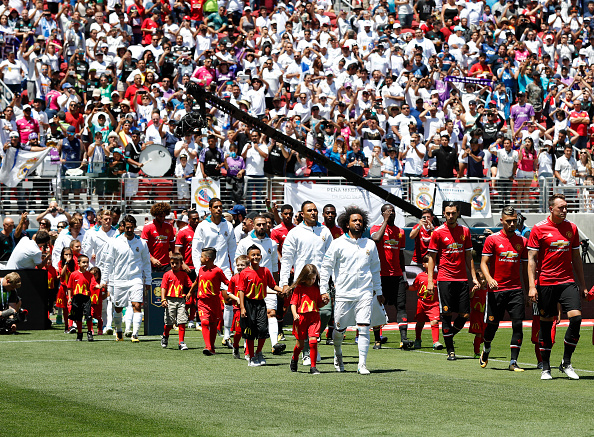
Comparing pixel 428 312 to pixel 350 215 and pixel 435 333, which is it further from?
pixel 350 215

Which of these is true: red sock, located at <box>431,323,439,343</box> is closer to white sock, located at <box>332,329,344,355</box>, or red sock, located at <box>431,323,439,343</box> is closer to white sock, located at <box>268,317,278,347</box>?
white sock, located at <box>268,317,278,347</box>

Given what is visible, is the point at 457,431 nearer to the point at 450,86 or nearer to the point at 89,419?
the point at 89,419

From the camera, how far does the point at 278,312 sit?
1584 cm

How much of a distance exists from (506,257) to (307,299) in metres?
2.77

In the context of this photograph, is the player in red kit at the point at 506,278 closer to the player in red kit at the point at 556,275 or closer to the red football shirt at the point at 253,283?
the player in red kit at the point at 556,275

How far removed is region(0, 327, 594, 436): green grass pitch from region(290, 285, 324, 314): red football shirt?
0.82 m

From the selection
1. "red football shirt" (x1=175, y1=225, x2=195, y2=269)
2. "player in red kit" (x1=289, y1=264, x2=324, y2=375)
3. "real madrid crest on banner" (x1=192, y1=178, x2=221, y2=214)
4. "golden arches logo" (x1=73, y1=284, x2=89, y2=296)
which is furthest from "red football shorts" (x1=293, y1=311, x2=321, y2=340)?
"real madrid crest on banner" (x1=192, y1=178, x2=221, y2=214)

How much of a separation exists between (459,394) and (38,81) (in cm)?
1900

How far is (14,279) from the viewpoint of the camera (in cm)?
1762

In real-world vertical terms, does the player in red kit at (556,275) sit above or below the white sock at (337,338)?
above

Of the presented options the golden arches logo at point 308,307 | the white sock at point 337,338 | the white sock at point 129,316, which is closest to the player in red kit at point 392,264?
the white sock at point 337,338

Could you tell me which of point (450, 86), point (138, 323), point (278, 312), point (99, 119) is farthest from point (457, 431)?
point (450, 86)

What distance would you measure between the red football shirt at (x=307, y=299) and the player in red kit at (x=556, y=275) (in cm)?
261

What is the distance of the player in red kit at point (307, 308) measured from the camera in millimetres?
12133
